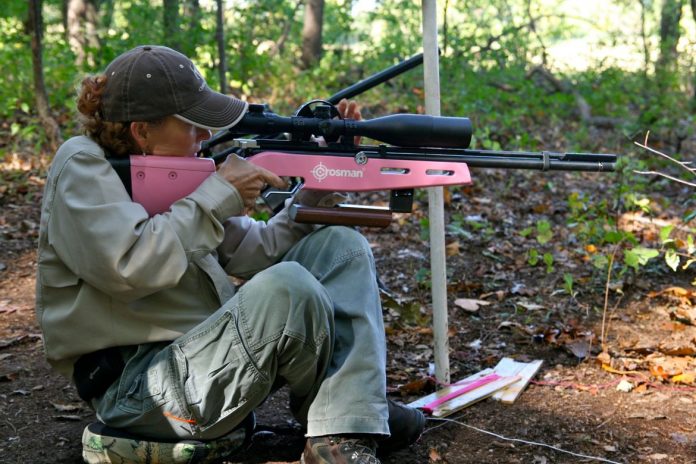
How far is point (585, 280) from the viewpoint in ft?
14.9

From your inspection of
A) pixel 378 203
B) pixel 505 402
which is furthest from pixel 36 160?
pixel 505 402

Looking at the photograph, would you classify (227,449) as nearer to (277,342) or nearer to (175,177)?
(277,342)

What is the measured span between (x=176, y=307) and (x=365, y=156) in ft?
2.82

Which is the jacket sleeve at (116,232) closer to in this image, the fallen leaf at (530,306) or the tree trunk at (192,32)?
the fallen leaf at (530,306)

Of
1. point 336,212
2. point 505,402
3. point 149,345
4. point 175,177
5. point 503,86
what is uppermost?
point 503,86

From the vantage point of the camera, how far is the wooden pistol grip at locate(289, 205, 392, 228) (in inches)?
108

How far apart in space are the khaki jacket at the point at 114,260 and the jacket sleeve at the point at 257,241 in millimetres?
352

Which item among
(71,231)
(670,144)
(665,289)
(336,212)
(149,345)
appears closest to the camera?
(71,231)

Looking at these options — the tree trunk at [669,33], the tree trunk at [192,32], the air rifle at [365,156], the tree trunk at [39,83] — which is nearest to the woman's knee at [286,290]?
the air rifle at [365,156]

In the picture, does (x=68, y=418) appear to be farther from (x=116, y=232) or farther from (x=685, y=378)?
(x=685, y=378)

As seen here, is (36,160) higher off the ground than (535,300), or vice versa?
(36,160)

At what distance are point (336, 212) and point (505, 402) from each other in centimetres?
109

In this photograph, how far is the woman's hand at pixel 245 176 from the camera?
2.43m

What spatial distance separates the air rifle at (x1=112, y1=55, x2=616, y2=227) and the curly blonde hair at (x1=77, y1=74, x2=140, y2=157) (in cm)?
40
